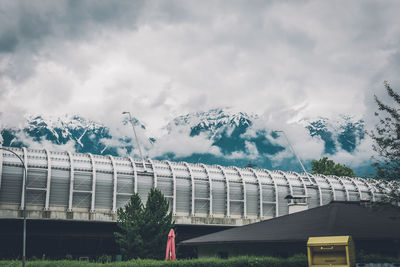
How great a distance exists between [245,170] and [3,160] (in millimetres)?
30505

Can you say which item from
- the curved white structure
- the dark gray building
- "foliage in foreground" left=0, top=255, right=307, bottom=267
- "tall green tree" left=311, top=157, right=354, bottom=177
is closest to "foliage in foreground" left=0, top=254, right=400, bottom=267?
"foliage in foreground" left=0, top=255, right=307, bottom=267

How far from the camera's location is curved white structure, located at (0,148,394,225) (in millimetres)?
43969

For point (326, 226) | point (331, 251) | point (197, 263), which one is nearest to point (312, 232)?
point (326, 226)

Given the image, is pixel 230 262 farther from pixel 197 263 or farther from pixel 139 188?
pixel 139 188

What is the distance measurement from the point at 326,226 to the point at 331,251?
4.33 m

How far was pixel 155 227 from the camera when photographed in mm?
34656

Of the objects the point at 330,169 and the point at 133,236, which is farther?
the point at 330,169

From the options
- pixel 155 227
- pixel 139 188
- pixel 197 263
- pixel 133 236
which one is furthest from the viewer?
pixel 139 188

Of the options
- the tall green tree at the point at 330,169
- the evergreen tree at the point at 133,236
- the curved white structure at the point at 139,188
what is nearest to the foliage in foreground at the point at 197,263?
the evergreen tree at the point at 133,236

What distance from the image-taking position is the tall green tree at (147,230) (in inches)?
1332

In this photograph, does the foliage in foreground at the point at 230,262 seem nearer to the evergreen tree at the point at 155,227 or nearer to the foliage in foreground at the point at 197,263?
the foliage in foreground at the point at 197,263

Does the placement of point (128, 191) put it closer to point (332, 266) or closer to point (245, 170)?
point (245, 170)

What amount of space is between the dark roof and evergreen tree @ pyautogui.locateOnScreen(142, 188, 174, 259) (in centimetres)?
210

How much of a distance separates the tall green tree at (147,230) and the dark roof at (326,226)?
7.52 feet
